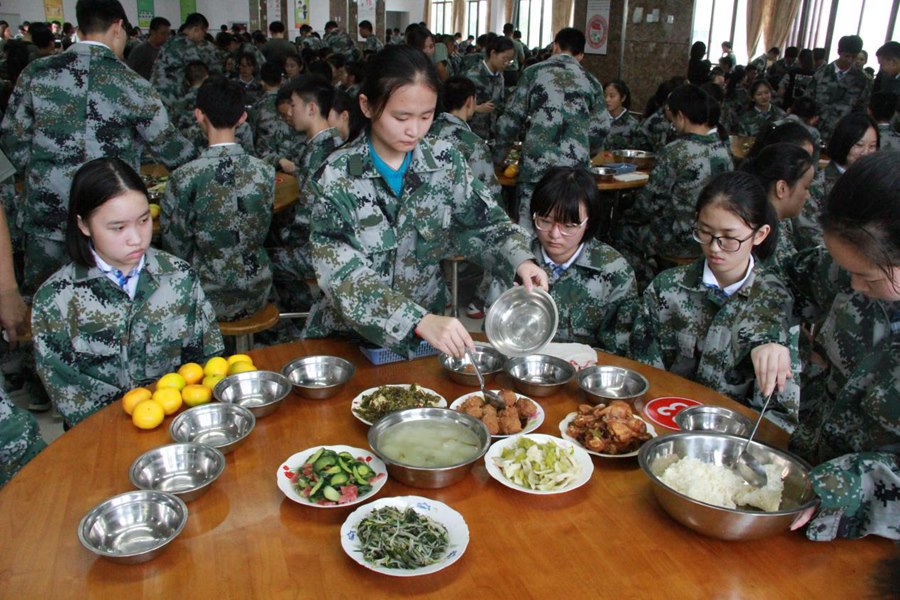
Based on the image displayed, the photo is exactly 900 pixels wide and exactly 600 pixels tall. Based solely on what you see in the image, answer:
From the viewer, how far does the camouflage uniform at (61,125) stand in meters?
3.46

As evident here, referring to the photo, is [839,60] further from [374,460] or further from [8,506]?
[8,506]

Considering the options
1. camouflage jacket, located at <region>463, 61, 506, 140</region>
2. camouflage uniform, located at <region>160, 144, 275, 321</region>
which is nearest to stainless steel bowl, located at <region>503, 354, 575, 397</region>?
camouflage uniform, located at <region>160, 144, 275, 321</region>

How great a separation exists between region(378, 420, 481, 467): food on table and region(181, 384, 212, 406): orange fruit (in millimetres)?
550

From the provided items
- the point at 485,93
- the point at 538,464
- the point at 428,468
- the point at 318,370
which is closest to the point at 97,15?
the point at 318,370

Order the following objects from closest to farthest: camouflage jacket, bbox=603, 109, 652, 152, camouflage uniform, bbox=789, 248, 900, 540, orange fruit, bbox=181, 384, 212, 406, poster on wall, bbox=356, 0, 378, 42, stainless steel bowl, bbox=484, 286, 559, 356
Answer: camouflage uniform, bbox=789, 248, 900, 540
orange fruit, bbox=181, 384, 212, 406
stainless steel bowl, bbox=484, 286, 559, 356
camouflage jacket, bbox=603, 109, 652, 152
poster on wall, bbox=356, 0, 378, 42

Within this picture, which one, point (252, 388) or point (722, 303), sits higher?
point (722, 303)

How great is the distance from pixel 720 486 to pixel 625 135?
597cm

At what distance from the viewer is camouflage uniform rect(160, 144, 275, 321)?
351 centimetres

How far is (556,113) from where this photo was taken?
16.6ft

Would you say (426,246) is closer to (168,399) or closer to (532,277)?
(532,277)

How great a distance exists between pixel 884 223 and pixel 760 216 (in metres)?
1.06

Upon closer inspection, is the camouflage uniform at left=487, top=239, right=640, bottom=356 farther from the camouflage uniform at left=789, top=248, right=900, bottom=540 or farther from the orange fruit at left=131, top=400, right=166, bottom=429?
the orange fruit at left=131, top=400, right=166, bottom=429

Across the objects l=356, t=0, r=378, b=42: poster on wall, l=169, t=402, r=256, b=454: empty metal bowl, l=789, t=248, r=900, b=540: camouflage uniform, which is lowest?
l=169, t=402, r=256, b=454: empty metal bowl

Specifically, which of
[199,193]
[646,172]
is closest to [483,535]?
[199,193]
